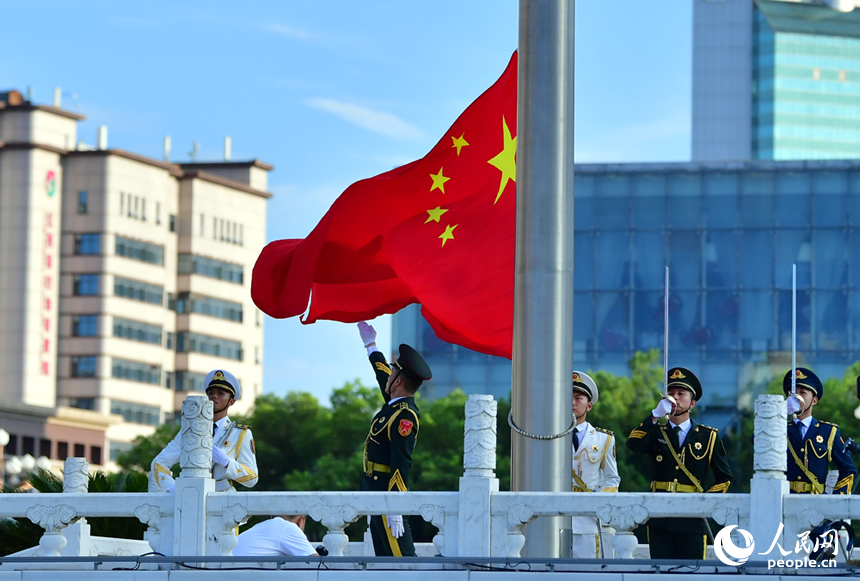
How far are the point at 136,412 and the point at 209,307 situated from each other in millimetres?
9647

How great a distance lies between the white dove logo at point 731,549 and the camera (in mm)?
11219

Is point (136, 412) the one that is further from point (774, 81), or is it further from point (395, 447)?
point (395, 447)

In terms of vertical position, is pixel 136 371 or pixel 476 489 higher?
pixel 136 371

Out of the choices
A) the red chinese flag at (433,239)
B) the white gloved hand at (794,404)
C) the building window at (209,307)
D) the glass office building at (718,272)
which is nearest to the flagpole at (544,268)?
the red chinese flag at (433,239)

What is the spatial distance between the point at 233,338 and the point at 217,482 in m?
101

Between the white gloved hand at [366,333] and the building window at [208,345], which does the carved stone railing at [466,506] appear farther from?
the building window at [208,345]

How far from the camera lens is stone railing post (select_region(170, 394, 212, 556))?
1214 cm

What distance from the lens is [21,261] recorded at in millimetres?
99188

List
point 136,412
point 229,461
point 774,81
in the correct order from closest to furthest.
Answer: point 229,461 → point 136,412 → point 774,81

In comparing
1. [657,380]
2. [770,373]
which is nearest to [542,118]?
[657,380]

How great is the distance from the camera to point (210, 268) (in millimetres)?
111688

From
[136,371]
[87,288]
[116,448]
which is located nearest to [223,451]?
[116,448]

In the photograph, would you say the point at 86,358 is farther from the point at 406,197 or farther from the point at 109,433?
the point at 406,197

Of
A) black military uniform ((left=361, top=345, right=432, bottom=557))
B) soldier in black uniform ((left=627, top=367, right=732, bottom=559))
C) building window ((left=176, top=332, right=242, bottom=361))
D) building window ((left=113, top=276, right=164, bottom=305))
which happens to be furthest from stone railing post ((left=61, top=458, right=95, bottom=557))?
building window ((left=176, top=332, right=242, bottom=361))
